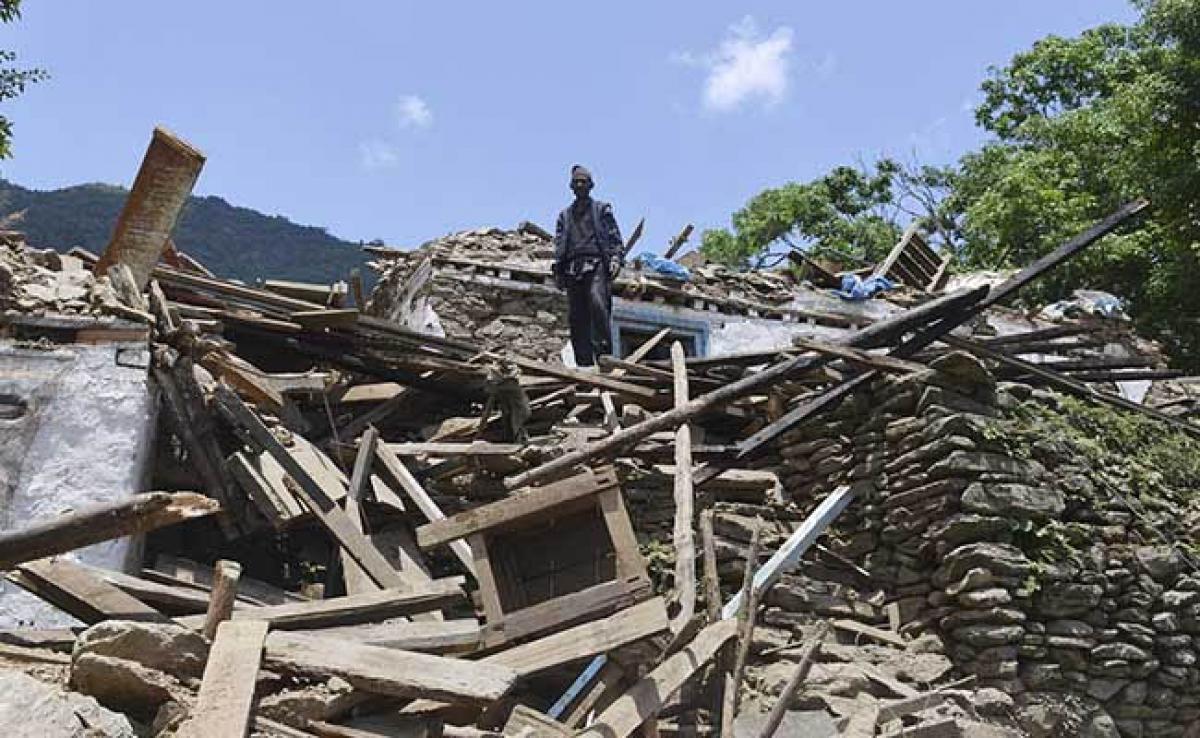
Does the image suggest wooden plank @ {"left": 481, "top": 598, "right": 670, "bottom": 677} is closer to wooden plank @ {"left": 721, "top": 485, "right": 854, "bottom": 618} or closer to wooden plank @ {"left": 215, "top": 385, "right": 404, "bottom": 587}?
wooden plank @ {"left": 215, "top": 385, "right": 404, "bottom": 587}

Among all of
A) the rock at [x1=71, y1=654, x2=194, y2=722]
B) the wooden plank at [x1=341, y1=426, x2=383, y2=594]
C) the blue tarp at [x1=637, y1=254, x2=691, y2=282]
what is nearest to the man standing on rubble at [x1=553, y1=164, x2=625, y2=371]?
the blue tarp at [x1=637, y1=254, x2=691, y2=282]

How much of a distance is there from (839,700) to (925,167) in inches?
947

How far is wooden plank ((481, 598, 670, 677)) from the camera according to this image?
20.5 feet

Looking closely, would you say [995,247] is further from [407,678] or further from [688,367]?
[407,678]

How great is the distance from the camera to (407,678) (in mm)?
5461

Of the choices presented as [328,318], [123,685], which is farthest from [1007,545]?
[123,685]

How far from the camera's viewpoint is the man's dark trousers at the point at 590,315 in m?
12.2

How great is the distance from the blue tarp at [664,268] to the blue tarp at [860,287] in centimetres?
235

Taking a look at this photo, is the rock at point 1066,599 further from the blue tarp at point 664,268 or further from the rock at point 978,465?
the blue tarp at point 664,268

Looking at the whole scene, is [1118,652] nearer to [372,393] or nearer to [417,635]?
[417,635]

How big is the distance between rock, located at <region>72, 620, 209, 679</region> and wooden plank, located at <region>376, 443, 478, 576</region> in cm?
258

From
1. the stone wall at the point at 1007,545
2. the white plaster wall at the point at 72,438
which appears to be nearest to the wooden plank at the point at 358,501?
the white plaster wall at the point at 72,438

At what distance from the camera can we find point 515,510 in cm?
706

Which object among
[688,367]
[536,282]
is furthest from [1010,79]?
[688,367]
